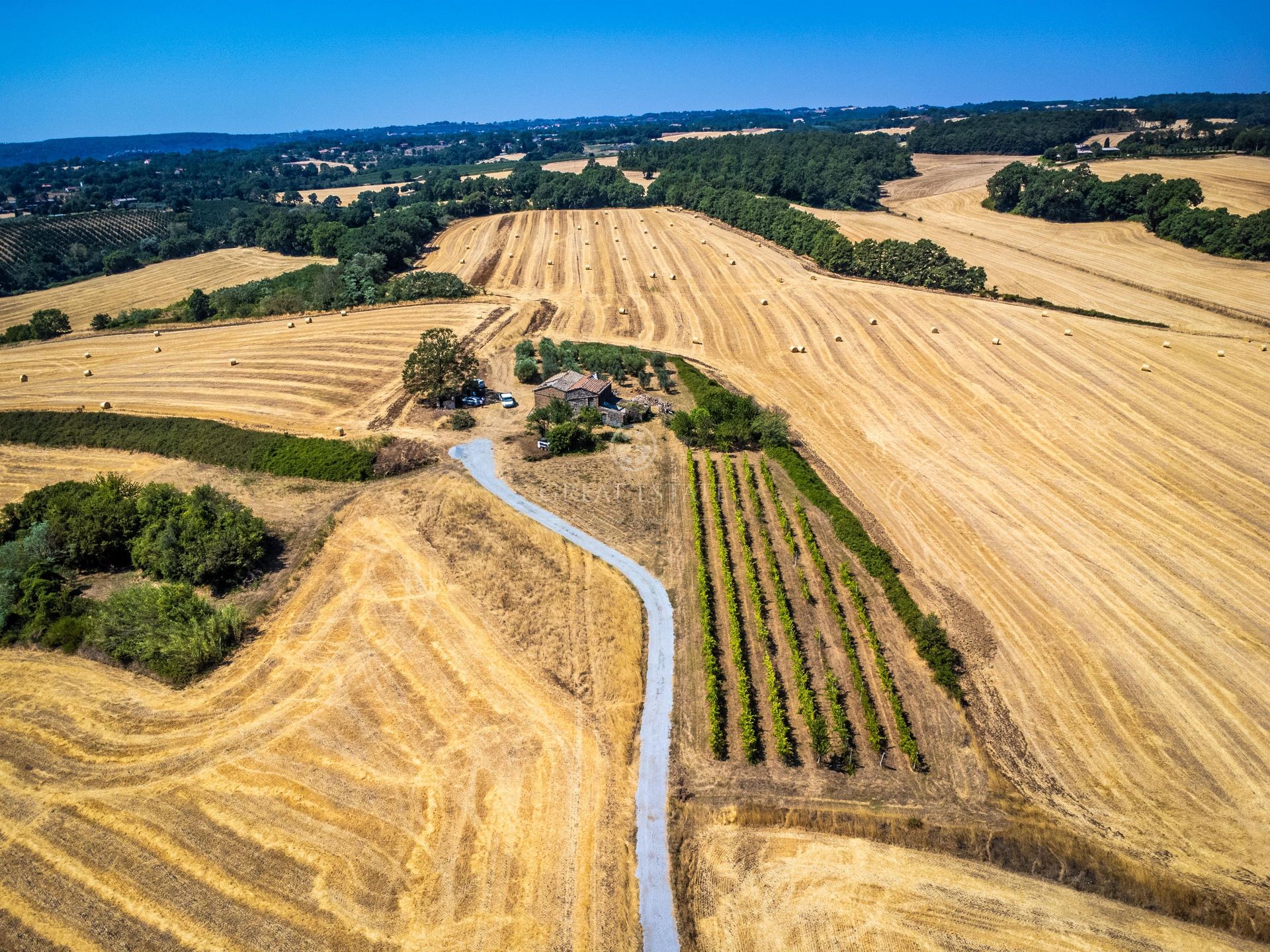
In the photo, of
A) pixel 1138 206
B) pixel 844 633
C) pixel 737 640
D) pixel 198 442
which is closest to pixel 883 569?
pixel 844 633

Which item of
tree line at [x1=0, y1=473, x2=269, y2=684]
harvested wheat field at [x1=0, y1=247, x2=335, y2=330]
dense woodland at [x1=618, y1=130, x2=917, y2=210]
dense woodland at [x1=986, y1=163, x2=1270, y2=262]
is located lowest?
tree line at [x1=0, y1=473, x2=269, y2=684]

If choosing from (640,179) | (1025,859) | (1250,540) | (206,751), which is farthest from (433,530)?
(640,179)

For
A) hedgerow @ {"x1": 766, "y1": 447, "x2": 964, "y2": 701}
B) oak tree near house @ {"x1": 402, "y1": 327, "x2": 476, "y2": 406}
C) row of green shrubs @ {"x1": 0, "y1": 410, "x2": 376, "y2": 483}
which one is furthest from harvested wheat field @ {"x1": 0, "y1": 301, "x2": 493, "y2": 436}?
hedgerow @ {"x1": 766, "y1": 447, "x2": 964, "y2": 701}

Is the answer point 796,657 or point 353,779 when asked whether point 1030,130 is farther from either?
point 353,779

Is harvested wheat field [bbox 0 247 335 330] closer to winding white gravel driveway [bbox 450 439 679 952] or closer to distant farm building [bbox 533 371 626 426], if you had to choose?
distant farm building [bbox 533 371 626 426]

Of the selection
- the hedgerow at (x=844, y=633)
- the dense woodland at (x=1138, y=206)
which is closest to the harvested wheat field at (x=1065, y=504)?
the hedgerow at (x=844, y=633)

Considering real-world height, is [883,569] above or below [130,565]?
below

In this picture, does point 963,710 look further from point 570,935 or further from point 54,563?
point 54,563

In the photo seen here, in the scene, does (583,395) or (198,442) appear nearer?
(198,442)
